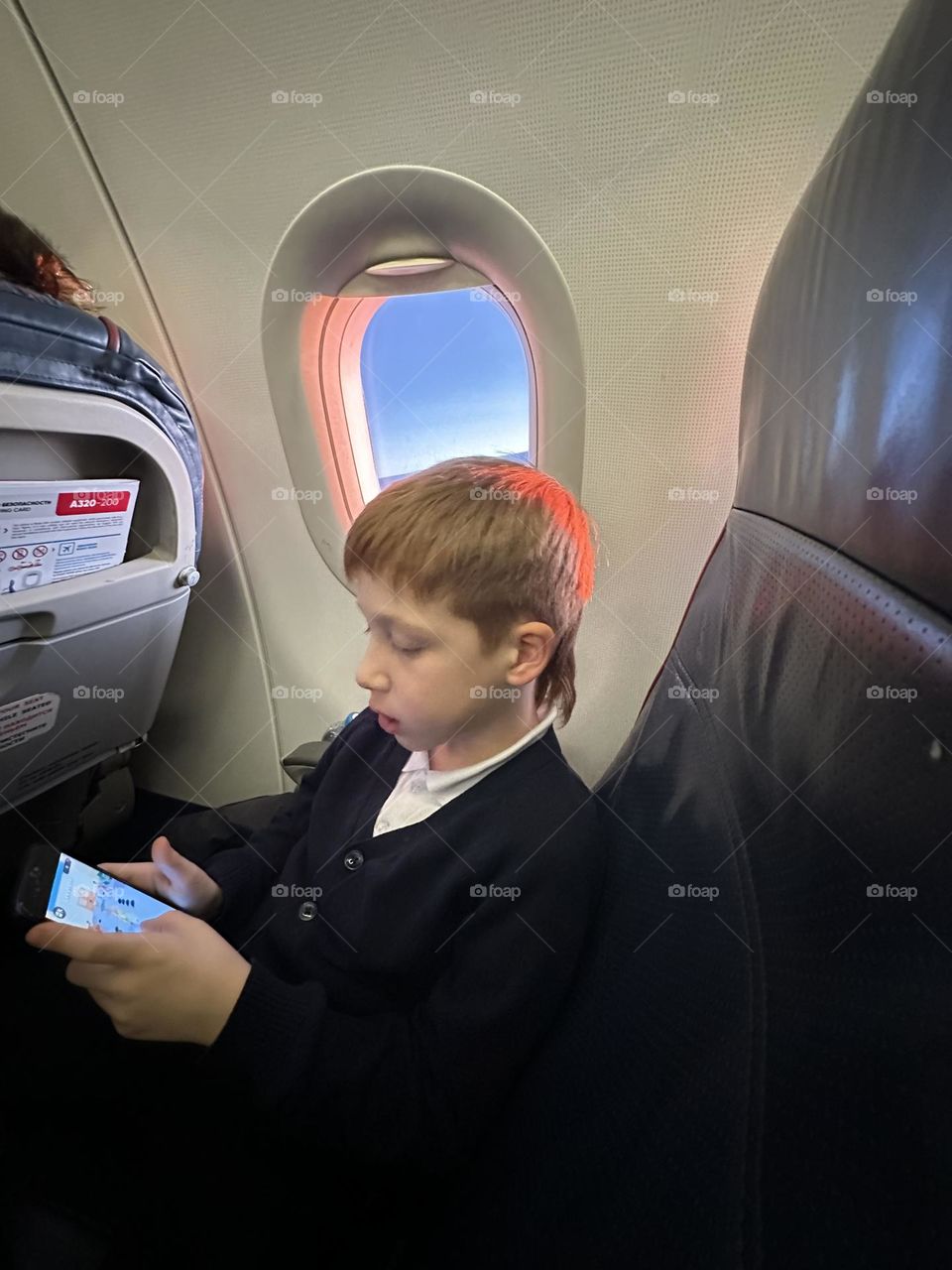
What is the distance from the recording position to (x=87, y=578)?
1.26 m

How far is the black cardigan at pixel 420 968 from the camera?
2.09 ft

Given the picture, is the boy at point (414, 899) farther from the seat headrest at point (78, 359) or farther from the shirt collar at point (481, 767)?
the seat headrest at point (78, 359)

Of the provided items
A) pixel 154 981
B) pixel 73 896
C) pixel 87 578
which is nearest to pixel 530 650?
pixel 154 981

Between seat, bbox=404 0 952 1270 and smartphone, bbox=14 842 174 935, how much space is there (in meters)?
0.52

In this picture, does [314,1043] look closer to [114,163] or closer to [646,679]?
[646,679]

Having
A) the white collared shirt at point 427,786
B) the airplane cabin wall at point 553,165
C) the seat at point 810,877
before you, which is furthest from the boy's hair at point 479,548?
the airplane cabin wall at point 553,165

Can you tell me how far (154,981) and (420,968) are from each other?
29 centimetres

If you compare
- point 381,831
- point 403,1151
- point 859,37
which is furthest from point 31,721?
point 859,37

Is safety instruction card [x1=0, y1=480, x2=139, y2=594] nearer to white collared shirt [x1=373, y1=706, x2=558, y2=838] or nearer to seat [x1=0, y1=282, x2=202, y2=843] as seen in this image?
seat [x1=0, y1=282, x2=202, y2=843]

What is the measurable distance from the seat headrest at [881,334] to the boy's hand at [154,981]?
2.45 ft

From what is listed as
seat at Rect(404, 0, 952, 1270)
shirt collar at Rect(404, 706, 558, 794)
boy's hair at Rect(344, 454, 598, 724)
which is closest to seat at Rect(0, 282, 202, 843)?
boy's hair at Rect(344, 454, 598, 724)

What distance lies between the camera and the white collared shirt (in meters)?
0.85

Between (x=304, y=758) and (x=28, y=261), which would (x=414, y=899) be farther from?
(x=28, y=261)

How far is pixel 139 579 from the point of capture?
138 centimetres
